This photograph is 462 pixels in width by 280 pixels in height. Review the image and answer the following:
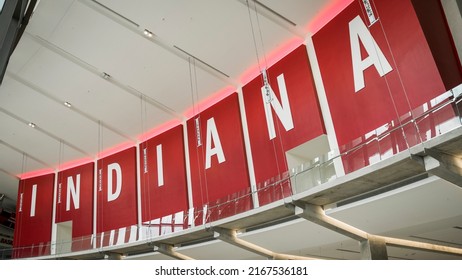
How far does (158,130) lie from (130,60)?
18.3ft

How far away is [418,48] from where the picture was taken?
11.9 meters

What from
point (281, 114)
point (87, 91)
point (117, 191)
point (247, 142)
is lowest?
point (247, 142)

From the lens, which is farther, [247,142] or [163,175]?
[163,175]

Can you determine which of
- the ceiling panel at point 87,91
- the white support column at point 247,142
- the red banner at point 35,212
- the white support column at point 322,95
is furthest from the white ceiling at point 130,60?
the red banner at point 35,212

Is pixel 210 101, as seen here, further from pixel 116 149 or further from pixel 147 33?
pixel 116 149

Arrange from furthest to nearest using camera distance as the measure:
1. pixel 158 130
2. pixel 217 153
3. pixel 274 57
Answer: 1. pixel 158 130
2. pixel 217 153
3. pixel 274 57

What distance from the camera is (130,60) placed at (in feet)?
61.0

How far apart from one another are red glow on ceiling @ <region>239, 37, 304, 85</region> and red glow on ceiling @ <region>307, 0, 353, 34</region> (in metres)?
0.77

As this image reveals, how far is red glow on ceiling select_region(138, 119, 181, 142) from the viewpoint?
2249cm

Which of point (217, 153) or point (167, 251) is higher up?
point (217, 153)

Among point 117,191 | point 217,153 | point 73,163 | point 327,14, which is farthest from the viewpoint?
point 73,163

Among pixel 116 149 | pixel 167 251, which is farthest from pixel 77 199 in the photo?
pixel 167 251
